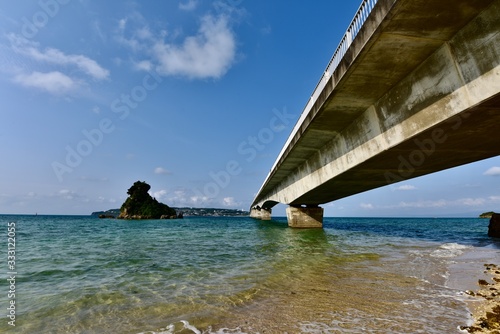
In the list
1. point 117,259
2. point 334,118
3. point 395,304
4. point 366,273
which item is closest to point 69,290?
point 117,259

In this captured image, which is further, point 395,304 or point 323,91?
point 323,91

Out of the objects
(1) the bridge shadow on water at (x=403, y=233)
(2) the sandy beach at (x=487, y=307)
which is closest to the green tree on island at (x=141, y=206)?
(1) the bridge shadow on water at (x=403, y=233)

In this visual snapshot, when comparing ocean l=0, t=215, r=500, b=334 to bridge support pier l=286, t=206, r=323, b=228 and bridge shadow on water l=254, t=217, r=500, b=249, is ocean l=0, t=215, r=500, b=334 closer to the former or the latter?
bridge shadow on water l=254, t=217, r=500, b=249

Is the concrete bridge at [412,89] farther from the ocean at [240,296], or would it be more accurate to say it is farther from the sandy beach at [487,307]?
the ocean at [240,296]

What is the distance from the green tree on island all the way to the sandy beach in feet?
331

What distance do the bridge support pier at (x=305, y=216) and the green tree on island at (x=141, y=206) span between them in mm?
79188

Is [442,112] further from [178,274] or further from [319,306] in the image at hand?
[178,274]

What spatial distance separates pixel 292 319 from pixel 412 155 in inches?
365

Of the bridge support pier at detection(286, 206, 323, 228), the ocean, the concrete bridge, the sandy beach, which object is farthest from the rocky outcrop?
the sandy beach

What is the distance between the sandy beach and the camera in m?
4.13

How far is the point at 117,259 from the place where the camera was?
1170 centimetres

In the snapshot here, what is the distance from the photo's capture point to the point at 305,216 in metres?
31.0

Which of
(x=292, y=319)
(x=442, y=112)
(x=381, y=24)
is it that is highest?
(x=381, y=24)

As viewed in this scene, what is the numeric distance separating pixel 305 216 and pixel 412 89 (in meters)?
24.6
